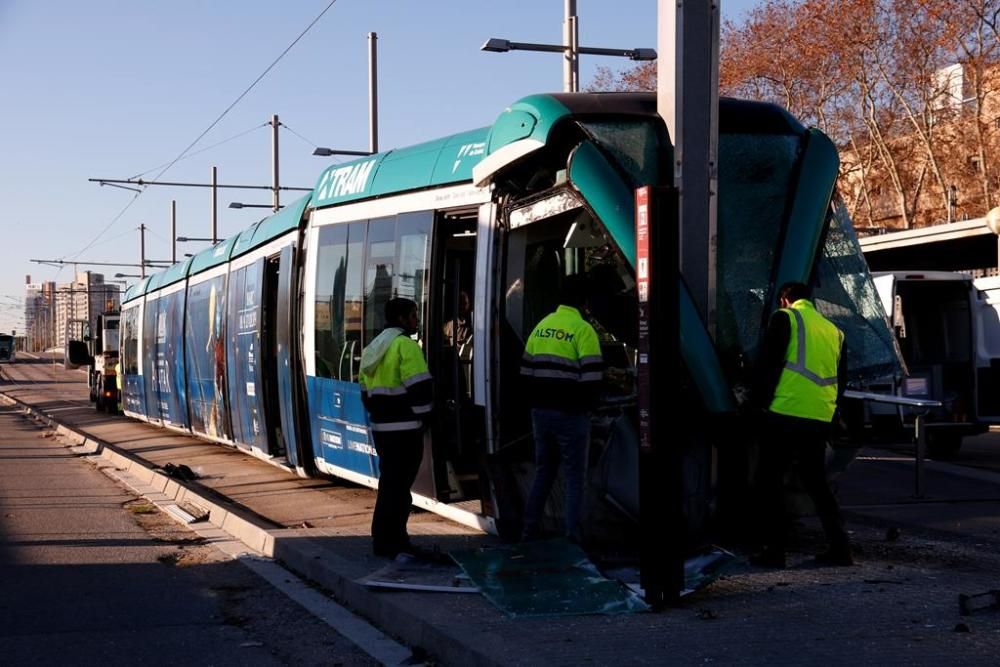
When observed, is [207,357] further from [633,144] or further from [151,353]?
[633,144]

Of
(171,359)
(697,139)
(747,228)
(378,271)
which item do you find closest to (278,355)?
(378,271)

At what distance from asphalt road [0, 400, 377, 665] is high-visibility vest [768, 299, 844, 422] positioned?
305 centimetres

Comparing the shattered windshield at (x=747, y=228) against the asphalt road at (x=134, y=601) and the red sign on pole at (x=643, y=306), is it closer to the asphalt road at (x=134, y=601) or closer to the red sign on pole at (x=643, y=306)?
the red sign on pole at (x=643, y=306)

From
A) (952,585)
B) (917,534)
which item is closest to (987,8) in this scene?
(917,534)

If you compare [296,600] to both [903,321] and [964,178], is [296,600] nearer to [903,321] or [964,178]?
[903,321]

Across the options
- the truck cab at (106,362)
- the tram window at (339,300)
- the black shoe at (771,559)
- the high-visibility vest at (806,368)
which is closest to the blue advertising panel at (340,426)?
the tram window at (339,300)

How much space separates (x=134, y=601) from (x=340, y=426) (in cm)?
402

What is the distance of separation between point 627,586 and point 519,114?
3.30 metres

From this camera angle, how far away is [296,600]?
827 cm

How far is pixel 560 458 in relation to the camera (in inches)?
337

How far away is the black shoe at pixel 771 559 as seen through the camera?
8.10 meters

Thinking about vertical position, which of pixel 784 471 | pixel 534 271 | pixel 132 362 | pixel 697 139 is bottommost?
pixel 784 471

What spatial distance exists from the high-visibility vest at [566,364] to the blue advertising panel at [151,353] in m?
17.3

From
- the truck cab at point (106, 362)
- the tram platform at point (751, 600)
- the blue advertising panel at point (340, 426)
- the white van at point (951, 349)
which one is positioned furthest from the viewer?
the truck cab at point (106, 362)
